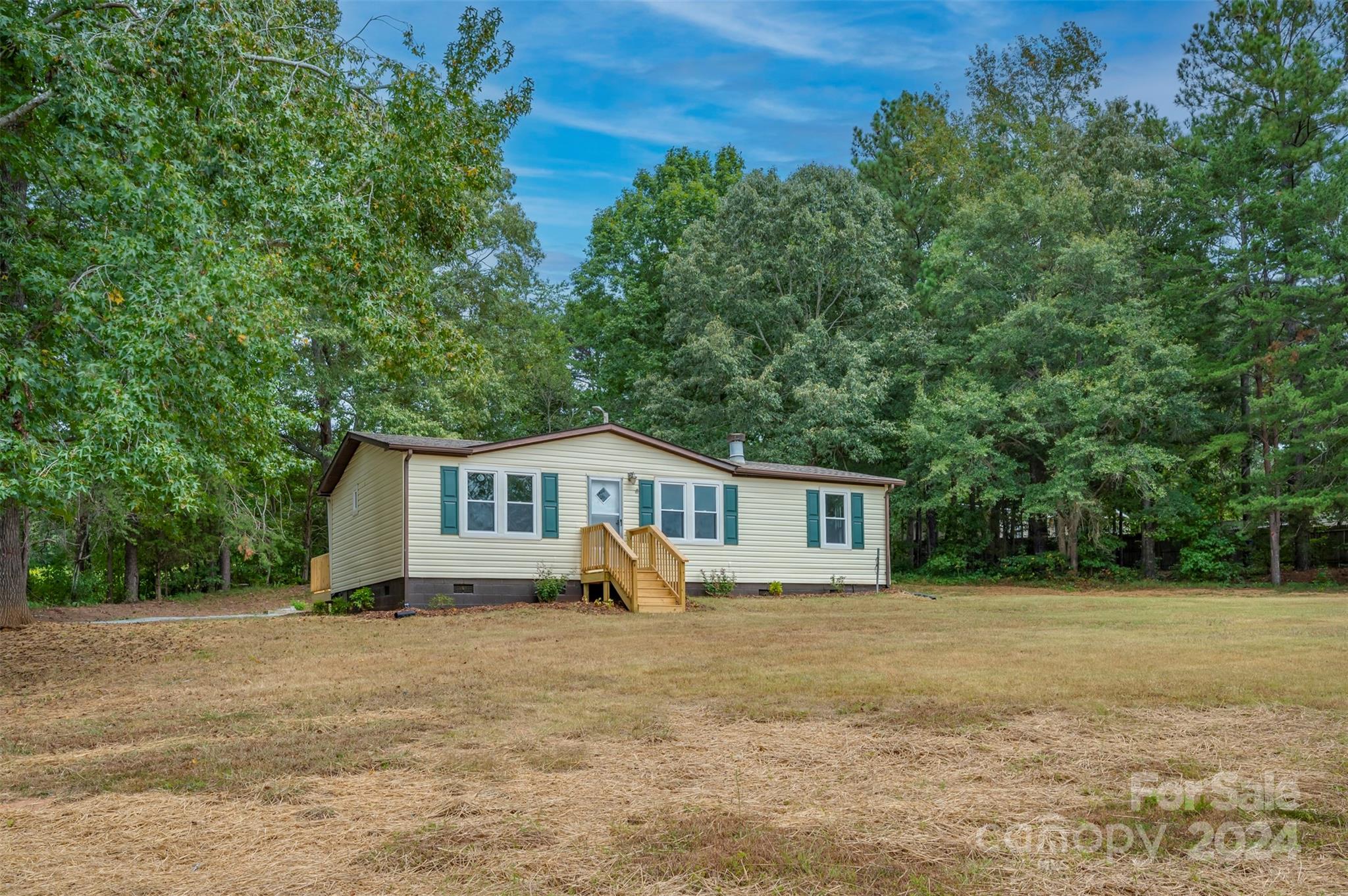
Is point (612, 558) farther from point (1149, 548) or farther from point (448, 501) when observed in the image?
point (1149, 548)

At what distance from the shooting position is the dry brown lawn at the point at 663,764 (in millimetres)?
3270

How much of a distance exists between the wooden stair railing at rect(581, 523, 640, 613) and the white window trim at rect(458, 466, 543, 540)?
854 millimetres

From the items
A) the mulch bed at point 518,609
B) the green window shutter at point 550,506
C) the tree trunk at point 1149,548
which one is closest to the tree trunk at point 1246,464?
the tree trunk at point 1149,548

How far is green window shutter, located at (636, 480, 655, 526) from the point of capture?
18219mm

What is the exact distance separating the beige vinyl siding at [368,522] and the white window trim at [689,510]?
15.5 ft

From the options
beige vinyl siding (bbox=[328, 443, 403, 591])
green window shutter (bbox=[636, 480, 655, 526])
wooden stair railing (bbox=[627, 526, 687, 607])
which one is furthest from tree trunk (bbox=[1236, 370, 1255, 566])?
beige vinyl siding (bbox=[328, 443, 403, 591])

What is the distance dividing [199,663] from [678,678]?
5.17 meters

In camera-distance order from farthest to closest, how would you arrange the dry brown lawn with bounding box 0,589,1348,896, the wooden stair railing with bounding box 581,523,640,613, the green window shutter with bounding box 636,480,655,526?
the green window shutter with bounding box 636,480,655,526
the wooden stair railing with bounding box 581,523,640,613
the dry brown lawn with bounding box 0,589,1348,896

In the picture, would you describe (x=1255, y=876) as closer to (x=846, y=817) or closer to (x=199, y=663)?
(x=846, y=817)

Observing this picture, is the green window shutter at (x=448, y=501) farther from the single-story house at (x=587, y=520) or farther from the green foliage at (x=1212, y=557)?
the green foliage at (x=1212, y=557)

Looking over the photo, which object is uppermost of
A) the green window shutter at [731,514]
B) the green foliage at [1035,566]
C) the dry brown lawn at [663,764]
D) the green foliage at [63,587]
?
the green window shutter at [731,514]

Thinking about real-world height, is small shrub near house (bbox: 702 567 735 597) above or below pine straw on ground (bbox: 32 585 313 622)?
above

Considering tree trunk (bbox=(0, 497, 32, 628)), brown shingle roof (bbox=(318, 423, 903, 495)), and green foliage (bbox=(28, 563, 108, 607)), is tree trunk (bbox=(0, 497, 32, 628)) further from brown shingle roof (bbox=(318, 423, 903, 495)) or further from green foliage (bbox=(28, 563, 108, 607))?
green foliage (bbox=(28, 563, 108, 607))

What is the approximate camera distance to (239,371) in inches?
353
